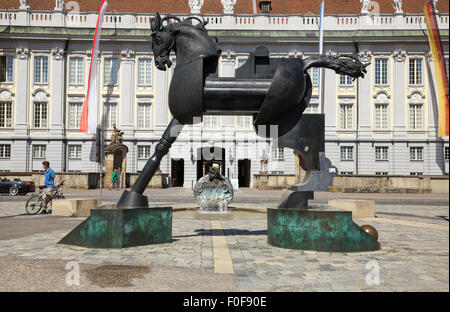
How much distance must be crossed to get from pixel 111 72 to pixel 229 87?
113ft

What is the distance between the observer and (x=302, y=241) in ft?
19.9

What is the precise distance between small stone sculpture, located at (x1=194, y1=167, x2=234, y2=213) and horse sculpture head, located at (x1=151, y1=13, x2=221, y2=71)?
7.14 m

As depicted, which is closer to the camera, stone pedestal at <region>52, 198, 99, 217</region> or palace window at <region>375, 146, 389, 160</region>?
stone pedestal at <region>52, 198, 99, 217</region>

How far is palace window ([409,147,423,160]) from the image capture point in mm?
37688

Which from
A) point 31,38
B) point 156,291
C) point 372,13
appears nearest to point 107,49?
point 31,38

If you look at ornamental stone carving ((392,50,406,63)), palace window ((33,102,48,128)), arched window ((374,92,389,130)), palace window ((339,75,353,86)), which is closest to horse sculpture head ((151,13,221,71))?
palace window ((339,75,353,86))

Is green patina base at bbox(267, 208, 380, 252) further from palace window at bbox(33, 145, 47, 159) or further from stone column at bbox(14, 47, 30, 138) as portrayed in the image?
stone column at bbox(14, 47, 30, 138)

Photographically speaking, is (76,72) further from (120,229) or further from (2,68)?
(120,229)

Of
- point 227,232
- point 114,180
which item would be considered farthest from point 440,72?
point 114,180

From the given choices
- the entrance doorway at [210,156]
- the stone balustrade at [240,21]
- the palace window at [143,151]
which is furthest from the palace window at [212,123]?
the stone balustrade at [240,21]

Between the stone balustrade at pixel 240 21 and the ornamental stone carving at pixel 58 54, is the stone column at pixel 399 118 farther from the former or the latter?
the ornamental stone carving at pixel 58 54

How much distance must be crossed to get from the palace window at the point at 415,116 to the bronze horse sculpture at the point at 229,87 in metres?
35.5

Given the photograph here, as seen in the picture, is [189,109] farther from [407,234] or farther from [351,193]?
[351,193]
